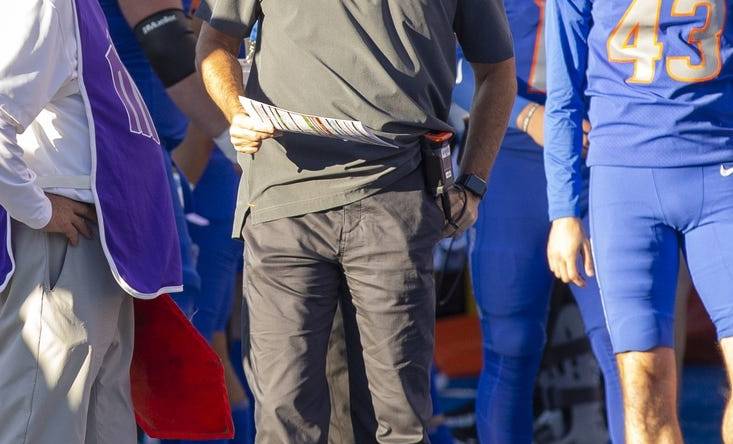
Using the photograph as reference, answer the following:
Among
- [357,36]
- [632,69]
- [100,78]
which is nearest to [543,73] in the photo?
[632,69]

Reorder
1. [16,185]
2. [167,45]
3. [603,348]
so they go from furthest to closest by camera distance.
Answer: [603,348]
[167,45]
[16,185]

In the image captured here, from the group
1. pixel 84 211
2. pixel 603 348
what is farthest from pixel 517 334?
pixel 84 211

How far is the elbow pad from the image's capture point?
402 centimetres

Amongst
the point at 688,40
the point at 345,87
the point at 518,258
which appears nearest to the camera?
the point at 345,87

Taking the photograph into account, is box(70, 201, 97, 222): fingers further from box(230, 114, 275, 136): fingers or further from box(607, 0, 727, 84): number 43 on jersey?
box(607, 0, 727, 84): number 43 on jersey

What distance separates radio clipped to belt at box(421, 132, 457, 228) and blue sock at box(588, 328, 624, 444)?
119 centimetres

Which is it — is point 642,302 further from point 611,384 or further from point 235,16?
point 235,16

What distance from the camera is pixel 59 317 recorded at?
3.05 metres

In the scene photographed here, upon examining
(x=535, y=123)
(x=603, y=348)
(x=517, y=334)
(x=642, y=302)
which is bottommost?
(x=517, y=334)

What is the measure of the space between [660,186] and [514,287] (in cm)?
108

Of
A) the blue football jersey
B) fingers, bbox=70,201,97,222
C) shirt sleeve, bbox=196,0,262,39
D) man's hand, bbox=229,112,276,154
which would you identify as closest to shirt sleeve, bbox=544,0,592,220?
the blue football jersey

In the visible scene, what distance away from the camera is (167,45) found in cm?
401

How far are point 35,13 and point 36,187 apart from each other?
0.38 metres

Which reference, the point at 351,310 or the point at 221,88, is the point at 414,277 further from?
the point at 221,88
